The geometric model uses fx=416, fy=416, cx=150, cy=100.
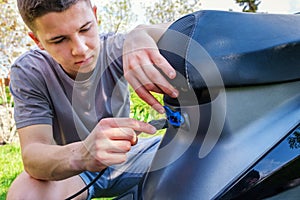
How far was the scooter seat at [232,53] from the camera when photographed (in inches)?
33.9

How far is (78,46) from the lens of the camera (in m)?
1.34

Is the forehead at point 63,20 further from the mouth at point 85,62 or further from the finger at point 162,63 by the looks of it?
the finger at point 162,63

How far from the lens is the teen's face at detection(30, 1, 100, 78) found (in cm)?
133

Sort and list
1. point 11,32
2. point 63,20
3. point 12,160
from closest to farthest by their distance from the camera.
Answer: point 63,20
point 12,160
point 11,32

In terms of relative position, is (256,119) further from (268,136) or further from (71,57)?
(71,57)

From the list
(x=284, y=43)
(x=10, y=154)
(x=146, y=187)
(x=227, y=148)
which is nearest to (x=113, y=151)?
(x=146, y=187)

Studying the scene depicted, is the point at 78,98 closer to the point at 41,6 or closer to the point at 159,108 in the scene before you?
the point at 41,6

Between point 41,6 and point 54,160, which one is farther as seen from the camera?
point 41,6

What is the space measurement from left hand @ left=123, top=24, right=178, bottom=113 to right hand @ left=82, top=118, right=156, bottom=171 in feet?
0.23

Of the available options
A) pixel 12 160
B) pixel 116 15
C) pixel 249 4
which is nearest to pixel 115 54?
pixel 249 4

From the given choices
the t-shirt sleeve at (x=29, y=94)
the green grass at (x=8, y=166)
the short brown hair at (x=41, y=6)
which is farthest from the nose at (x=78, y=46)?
the green grass at (x=8, y=166)

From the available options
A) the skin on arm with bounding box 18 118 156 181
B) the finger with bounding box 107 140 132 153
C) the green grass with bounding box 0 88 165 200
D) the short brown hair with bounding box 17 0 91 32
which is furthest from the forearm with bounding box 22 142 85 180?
the green grass with bounding box 0 88 165 200

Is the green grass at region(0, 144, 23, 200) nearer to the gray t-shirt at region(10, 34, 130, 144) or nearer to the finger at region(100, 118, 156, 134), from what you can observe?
the gray t-shirt at region(10, 34, 130, 144)

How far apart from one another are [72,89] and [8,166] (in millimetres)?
2188
